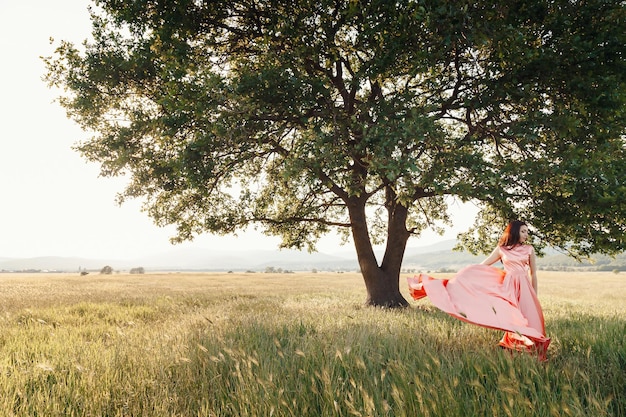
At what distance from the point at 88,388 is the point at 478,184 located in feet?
30.5

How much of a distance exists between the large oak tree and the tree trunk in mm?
2057

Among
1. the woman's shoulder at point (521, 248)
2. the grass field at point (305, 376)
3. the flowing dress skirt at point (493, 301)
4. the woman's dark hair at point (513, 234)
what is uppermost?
the woman's dark hair at point (513, 234)

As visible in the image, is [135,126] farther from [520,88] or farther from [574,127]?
[574,127]

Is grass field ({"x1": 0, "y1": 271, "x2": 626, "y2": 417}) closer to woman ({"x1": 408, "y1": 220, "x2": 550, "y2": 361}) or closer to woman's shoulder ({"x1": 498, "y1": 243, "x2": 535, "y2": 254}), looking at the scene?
woman ({"x1": 408, "y1": 220, "x2": 550, "y2": 361})


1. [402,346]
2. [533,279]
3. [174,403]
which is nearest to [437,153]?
[533,279]

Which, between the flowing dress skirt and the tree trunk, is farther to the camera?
the tree trunk

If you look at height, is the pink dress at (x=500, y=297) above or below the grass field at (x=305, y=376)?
above

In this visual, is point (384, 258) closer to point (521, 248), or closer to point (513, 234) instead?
point (513, 234)

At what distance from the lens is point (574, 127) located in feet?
29.6

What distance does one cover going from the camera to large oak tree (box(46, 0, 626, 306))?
9133 mm

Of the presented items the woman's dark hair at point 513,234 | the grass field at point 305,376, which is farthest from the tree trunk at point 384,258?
the grass field at point 305,376

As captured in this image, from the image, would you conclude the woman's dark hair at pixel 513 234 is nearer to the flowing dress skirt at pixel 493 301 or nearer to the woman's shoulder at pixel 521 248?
the woman's shoulder at pixel 521 248

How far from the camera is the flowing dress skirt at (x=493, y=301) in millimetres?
6316

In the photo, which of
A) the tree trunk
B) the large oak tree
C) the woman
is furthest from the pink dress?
the tree trunk
